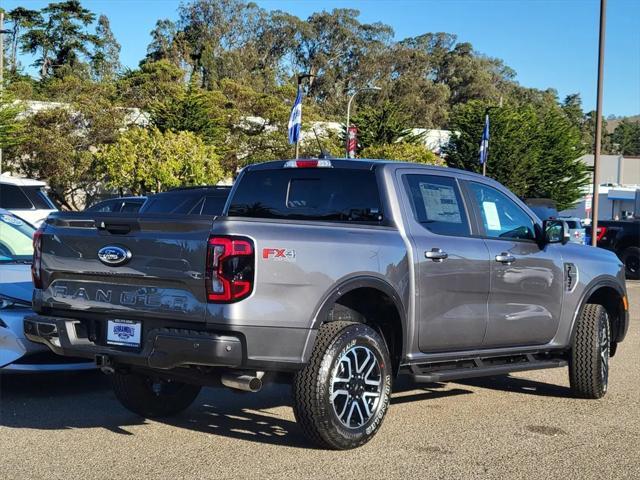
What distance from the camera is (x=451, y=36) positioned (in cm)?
10900

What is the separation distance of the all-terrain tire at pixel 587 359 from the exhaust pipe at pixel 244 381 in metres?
3.46

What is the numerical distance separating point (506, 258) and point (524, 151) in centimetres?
4339

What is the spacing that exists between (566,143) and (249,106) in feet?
62.5

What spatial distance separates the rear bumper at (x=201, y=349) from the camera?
486 centimetres

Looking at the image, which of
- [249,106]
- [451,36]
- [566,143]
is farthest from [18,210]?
[451,36]

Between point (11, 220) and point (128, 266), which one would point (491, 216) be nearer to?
point (128, 266)

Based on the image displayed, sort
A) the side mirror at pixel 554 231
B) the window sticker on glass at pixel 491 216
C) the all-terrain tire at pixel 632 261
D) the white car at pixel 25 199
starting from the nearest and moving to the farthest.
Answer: the window sticker on glass at pixel 491 216 → the side mirror at pixel 554 231 → the white car at pixel 25 199 → the all-terrain tire at pixel 632 261

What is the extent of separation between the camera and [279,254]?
16.4 ft

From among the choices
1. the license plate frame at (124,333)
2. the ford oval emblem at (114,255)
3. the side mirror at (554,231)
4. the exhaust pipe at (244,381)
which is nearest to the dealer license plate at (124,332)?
the license plate frame at (124,333)

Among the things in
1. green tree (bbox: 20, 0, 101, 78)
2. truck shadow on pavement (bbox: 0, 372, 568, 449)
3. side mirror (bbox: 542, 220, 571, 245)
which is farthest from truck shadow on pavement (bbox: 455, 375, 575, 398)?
green tree (bbox: 20, 0, 101, 78)

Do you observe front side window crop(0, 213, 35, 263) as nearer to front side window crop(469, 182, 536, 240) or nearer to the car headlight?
the car headlight

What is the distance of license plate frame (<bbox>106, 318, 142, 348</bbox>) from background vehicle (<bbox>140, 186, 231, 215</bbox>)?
12.7 ft

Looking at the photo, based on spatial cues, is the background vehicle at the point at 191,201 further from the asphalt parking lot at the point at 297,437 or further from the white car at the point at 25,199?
the white car at the point at 25,199

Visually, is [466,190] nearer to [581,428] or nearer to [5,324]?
[581,428]
